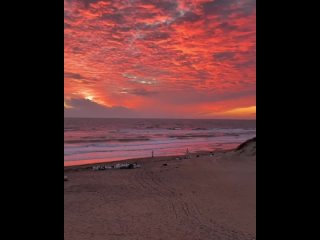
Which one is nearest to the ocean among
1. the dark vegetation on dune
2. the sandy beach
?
the sandy beach

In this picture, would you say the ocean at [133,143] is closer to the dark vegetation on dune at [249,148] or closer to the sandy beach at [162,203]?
the sandy beach at [162,203]

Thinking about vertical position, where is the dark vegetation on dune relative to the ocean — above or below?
above

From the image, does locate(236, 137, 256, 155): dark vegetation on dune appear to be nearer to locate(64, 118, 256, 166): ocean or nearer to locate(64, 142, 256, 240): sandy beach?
locate(64, 142, 256, 240): sandy beach

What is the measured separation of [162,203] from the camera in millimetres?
10758

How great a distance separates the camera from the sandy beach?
8048 millimetres

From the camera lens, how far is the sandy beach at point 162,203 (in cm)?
805

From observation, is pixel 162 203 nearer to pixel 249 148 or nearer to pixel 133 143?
pixel 249 148

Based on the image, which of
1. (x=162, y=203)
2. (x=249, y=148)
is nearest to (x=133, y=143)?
(x=249, y=148)

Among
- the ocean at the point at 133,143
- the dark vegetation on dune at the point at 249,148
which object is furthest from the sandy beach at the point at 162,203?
the ocean at the point at 133,143
